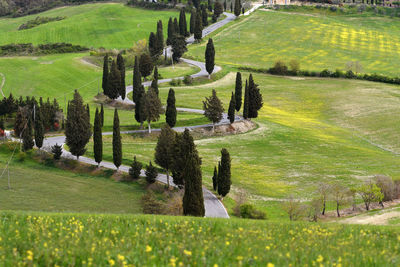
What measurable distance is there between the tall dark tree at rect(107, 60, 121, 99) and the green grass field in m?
14.3

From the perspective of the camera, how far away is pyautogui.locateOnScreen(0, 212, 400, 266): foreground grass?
51.7ft

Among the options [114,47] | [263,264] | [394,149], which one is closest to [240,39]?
[114,47]

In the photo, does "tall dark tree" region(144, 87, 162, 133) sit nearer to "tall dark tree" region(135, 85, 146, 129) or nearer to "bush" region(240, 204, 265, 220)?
"tall dark tree" region(135, 85, 146, 129)

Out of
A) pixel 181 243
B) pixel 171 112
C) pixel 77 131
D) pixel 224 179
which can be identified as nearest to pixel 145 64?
pixel 171 112

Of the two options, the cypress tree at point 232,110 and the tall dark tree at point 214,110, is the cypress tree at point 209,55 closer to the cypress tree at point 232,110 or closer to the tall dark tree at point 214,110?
the cypress tree at point 232,110

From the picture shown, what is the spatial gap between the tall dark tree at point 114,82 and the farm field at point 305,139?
12.9 m

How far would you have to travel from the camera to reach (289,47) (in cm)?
18362

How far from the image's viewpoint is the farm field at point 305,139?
216 ft

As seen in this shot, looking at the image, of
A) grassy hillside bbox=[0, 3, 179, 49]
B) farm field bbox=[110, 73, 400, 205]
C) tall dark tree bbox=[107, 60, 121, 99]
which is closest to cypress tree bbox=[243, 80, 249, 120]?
farm field bbox=[110, 73, 400, 205]

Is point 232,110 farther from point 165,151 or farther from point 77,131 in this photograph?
point 77,131

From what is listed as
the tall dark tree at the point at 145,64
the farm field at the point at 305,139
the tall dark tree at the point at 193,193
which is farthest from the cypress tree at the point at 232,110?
the tall dark tree at the point at 193,193

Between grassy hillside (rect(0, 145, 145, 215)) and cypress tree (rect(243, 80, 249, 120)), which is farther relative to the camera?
cypress tree (rect(243, 80, 249, 120))

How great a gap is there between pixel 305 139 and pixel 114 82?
45.1m

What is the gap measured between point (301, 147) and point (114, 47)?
10754 cm
